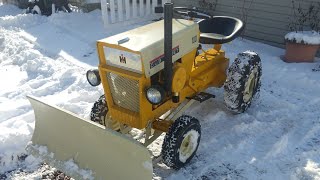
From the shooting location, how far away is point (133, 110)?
10.9 feet

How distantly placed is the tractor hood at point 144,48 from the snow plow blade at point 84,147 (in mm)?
593

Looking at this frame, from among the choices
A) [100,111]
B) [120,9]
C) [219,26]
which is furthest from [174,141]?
[120,9]

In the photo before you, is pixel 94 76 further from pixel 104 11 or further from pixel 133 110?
pixel 104 11

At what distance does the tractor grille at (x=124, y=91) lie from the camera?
3196 mm

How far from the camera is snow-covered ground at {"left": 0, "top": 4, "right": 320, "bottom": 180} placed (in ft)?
11.4

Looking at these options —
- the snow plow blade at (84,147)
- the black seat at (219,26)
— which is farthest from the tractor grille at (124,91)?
the black seat at (219,26)

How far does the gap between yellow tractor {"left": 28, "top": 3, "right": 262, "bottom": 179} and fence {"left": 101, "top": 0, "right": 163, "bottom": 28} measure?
12.9ft

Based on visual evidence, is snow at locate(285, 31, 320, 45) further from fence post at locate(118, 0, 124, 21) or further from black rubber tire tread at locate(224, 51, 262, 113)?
fence post at locate(118, 0, 124, 21)

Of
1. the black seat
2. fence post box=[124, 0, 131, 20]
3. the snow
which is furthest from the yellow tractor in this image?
fence post box=[124, 0, 131, 20]

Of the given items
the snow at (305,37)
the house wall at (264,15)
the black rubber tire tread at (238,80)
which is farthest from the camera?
the house wall at (264,15)

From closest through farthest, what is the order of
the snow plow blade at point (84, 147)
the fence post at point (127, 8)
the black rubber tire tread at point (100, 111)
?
the snow plow blade at point (84, 147) < the black rubber tire tread at point (100, 111) < the fence post at point (127, 8)

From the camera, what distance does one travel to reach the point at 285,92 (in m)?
4.91

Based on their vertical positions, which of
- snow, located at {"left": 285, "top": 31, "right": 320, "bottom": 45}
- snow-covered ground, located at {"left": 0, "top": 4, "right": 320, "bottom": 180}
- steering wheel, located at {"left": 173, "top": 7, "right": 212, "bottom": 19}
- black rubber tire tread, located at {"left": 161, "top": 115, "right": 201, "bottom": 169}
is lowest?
snow-covered ground, located at {"left": 0, "top": 4, "right": 320, "bottom": 180}

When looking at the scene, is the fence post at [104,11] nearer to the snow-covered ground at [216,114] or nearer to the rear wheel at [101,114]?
the snow-covered ground at [216,114]
